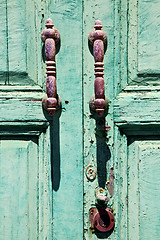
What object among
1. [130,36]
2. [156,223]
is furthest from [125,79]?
[156,223]

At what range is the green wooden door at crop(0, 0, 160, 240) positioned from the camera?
34.6 inches

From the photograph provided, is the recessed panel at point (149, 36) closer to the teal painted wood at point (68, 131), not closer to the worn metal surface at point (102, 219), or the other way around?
the teal painted wood at point (68, 131)

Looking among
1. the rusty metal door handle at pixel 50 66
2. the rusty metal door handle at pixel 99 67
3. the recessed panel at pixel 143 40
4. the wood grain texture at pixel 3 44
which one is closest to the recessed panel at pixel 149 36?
the recessed panel at pixel 143 40

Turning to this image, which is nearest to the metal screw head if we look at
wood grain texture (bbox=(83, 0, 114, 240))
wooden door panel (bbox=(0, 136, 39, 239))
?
wood grain texture (bbox=(83, 0, 114, 240))

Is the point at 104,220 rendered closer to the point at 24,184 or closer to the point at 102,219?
the point at 102,219

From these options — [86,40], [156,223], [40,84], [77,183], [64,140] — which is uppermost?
[86,40]

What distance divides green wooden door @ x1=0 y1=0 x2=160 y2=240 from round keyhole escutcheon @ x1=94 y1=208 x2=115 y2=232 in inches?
0.7

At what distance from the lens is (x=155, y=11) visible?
88 cm

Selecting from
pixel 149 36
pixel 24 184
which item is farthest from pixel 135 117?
pixel 24 184

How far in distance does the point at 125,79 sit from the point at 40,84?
221 millimetres

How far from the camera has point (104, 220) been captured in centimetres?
91

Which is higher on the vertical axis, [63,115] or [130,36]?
[130,36]

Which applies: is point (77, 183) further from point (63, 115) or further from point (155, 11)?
point (155, 11)

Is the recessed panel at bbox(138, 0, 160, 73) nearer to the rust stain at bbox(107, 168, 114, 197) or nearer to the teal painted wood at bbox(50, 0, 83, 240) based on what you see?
the teal painted wood at bbox(50, 0, 83, 240)
